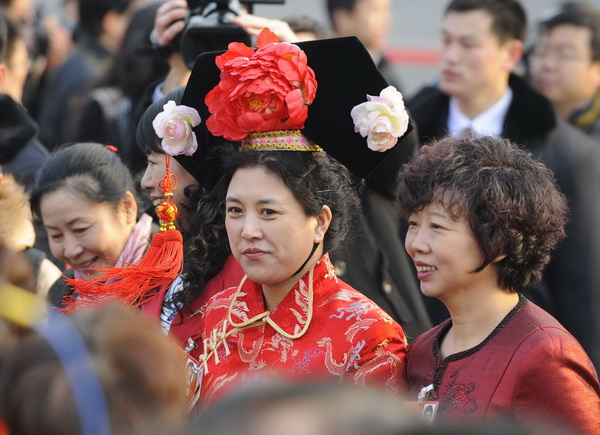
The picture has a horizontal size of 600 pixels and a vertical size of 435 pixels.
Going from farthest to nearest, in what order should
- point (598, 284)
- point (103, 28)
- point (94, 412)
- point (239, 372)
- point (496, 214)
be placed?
point (103, 28) < point (598, 284) < point (239, 372) < point (496, 214) < point (94, 412)

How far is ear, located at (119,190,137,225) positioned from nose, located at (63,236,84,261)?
0.69 ft

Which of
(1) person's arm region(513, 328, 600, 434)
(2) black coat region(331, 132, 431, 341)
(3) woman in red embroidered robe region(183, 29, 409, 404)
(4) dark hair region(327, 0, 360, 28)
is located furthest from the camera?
(4) dark hair region(327, 0, 360, 28)

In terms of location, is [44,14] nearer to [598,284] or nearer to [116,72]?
[116,72]

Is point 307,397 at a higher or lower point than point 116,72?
higher

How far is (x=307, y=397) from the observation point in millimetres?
1132

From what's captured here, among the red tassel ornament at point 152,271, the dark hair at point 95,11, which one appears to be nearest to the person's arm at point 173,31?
the red tassel ornament at point 152,271

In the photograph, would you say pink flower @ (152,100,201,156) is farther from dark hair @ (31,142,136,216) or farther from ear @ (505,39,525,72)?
ear @ (505,39,525,72)

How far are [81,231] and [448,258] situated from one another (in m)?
1.48

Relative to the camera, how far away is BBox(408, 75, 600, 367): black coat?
4172 mm

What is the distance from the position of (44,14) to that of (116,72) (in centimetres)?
358

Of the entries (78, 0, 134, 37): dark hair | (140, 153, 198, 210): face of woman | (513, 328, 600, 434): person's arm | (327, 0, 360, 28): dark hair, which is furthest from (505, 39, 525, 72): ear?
(78, 0, 134, 37): dark hair

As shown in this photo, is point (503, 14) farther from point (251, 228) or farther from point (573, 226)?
point (251, 228)

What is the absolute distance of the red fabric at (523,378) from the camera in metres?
2.50

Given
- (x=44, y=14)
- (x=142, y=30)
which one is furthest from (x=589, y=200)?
(x=44, y=14)
